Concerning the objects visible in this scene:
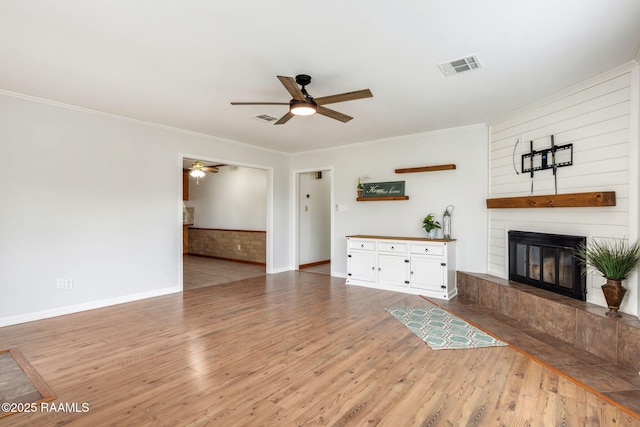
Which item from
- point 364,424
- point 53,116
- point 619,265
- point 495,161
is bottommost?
point 364,424

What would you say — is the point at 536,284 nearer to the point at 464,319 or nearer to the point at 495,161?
the point at 464,319

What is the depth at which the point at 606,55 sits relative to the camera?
9.27ft

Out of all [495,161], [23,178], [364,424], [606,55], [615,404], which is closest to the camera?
[364,424]

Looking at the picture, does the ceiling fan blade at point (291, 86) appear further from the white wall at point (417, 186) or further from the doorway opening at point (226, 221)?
the doorway opening at point (226, 221)

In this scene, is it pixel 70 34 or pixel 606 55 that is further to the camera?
pixel 606 55

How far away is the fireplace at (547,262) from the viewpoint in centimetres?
342

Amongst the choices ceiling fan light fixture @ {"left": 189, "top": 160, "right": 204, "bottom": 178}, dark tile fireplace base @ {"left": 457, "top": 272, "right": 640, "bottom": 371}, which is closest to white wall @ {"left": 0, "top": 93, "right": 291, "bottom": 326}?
ceiling fan light fixture @ {"left": 189, "top": 160, "right": 204, "bottom": 178}

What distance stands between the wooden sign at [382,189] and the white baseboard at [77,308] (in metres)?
3.60

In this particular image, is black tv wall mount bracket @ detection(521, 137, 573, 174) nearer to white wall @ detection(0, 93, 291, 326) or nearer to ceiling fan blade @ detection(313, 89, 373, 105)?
ceiling fan blade @ detection(313, 89, 373, 105)

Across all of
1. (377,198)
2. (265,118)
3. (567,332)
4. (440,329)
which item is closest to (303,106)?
(265,118)

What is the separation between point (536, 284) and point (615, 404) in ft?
6.14

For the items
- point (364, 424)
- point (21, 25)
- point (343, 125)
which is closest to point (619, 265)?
point (364, 424)

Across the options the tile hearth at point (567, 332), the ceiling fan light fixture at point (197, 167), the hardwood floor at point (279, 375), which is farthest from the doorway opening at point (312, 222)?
the tile hearth at point (567, 332)

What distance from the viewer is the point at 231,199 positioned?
8.86 meters
